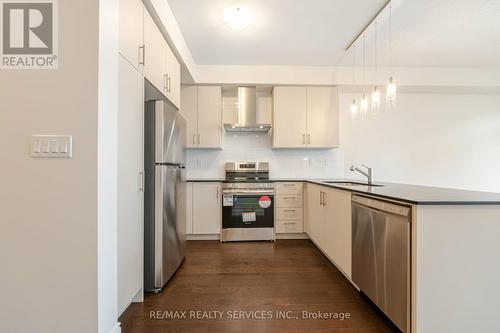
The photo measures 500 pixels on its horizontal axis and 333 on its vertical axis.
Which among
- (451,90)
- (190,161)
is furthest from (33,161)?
(451,90)

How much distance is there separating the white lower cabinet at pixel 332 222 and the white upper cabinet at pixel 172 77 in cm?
201

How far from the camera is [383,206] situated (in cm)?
160

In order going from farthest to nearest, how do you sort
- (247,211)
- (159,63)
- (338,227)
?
1. (247,211)
2. (338,227)
3. (159,63)

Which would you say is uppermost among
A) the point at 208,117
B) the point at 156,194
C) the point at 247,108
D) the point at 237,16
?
the point at 237,16

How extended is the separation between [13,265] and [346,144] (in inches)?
167

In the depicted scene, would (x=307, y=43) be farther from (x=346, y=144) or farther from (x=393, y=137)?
(x=393, y=137)

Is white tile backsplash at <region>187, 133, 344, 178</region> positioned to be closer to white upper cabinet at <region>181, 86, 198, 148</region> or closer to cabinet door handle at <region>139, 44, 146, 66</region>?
white upper cabinet at <region>181, 86, 198, 148</region>

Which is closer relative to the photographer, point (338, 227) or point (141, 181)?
point (141, 181)

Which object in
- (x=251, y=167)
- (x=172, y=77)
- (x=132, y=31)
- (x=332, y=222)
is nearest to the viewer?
(x=132, y=31)

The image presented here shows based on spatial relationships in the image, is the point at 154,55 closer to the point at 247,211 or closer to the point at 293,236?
the point at 247,211

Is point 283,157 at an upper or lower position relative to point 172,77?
lower

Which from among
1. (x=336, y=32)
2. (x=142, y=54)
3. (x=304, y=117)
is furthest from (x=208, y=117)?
(x=336, y=32)

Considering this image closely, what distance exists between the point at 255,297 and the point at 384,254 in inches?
42.3

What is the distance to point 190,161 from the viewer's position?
13.5 ft
